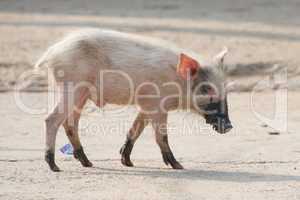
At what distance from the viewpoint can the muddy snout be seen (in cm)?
929

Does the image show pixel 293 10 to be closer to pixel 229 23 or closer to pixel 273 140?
pixel 229 23

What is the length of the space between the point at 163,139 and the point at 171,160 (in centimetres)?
21

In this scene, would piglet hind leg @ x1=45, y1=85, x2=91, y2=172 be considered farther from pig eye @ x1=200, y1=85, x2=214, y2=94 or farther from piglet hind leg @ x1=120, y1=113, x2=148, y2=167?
pig eye @ x1=200, y1=85, x2=214, y2=94

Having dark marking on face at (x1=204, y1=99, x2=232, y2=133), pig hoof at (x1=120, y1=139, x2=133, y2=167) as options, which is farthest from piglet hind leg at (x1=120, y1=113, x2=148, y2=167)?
dark marking on face at (x1=204, y1=99, x2=232, y2=133)

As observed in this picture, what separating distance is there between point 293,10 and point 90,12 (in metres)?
3.95

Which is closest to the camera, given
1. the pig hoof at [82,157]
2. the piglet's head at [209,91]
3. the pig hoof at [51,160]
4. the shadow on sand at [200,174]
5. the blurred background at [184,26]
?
the shadow on sand at [200,174]

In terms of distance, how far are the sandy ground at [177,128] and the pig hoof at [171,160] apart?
88 mm

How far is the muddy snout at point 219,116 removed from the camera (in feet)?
30.5

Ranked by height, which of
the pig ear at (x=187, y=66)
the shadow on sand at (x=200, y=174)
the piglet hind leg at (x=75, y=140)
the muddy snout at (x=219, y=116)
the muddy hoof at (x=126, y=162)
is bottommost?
the shadow on sand at (x=200, y=174)

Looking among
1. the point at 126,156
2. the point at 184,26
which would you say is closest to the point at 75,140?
the point at 126,156

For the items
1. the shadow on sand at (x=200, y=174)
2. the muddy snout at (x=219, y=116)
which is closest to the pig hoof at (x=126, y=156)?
the shadow on sand at (x=200, y=174)

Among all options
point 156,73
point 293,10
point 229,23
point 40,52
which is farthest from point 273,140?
point 293,10

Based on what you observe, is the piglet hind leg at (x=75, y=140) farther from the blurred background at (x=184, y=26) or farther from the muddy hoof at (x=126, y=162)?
the blurred background at (x=184, y=26)

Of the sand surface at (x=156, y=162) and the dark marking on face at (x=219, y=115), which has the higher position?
the dark marking on face at (x=219, y=115)
